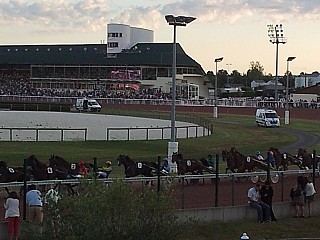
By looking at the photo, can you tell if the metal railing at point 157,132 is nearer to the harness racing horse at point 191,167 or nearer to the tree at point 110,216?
the harness racing horse at point 191,167

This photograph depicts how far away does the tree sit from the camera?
12203 mm

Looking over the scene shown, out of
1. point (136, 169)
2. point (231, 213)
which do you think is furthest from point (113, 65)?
point (231, 213)

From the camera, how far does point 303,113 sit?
82625 mm

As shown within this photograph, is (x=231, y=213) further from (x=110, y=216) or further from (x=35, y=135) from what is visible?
(x=35, y=135)

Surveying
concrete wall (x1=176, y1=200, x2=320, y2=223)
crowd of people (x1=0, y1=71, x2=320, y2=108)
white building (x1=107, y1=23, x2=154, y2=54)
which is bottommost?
concrete wall (x1=176, y1=200, x2=320, y2=223)

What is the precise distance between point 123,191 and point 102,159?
22.1 m

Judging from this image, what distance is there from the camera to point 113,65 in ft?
450

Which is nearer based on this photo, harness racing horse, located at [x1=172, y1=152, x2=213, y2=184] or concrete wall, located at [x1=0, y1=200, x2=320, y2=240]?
concrete wall, located at [x1=0, y1=200, x2=320, y2=240]

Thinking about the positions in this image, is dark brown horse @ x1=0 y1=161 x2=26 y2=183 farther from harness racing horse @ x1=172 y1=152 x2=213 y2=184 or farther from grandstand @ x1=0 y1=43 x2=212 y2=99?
grandstand @ x1=0 y1=43 x2=212 y2=99

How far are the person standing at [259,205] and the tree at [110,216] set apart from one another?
28.0 ft

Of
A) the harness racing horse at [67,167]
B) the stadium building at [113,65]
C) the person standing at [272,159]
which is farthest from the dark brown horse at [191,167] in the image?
the stadium building at [113,65]

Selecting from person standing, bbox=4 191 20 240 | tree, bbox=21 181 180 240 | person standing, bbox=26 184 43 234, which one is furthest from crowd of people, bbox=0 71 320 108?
tree, bbox=21 181 180 240

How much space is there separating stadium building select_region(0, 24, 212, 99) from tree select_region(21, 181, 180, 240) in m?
Result: 112

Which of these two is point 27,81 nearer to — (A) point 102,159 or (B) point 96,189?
(A) point 102,159
